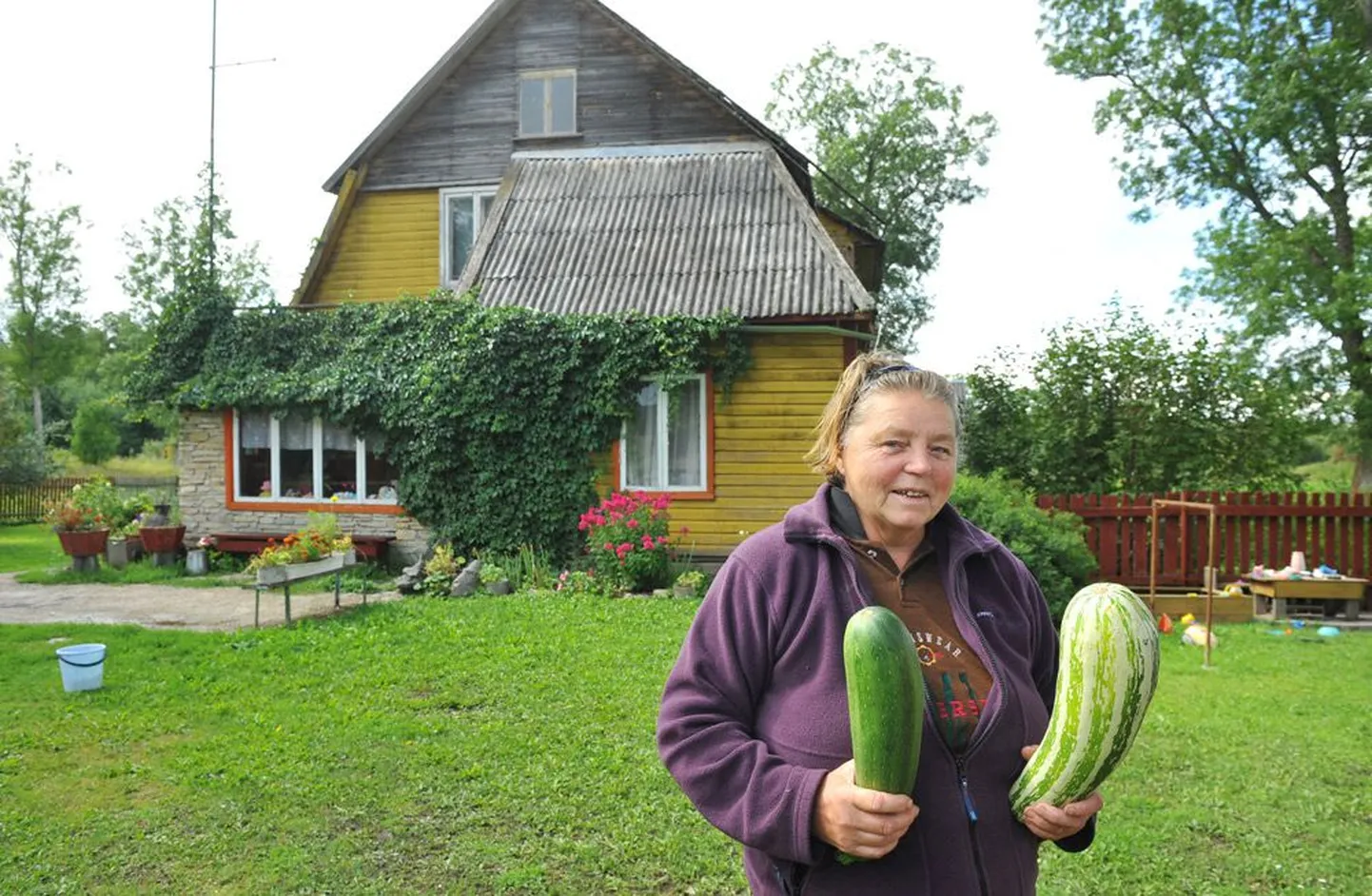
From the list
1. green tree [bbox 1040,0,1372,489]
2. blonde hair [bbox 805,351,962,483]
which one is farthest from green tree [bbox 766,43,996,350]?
blonde hair [bbox 805,351,962,483]

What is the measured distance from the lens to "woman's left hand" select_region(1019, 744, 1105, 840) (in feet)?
5.83

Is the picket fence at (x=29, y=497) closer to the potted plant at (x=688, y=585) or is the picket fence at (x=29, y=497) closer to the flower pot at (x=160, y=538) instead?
the flower pot at (x=160, y=538)

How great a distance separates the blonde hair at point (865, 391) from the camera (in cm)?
200

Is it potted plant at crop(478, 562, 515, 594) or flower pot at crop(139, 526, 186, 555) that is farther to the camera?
flower pot at crop(139, 526, 186, 555)

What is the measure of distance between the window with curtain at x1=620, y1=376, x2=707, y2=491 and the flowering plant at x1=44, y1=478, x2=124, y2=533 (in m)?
8.28

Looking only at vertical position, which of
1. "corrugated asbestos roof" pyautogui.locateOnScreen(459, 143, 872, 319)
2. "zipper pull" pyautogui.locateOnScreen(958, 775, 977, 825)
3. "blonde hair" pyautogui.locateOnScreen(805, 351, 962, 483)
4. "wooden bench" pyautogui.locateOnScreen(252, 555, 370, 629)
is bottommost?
"wooden bench" pyautogui.locateOnScreen(252, 555, 370, 629)

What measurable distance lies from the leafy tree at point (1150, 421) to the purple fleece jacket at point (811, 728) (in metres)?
12.1

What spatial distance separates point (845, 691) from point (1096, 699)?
1.53 feet

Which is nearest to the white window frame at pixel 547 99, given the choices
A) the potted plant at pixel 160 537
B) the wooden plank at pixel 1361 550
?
the potted plant at pixel 160 537

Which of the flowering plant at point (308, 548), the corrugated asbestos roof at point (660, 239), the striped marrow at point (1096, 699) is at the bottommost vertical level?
the flowering plant at point (308, 548)

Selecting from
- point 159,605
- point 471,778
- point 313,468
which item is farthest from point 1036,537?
point 313,468

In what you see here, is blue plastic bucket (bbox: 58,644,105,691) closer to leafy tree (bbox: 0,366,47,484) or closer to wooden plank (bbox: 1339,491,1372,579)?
wooden plank (bbox: 1339,491,1372,579)

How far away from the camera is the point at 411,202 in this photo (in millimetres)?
15172

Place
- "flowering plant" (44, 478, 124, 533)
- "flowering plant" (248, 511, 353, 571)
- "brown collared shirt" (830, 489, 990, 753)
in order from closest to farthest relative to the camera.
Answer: "brown collared shirt" (830, 489, 990, 753) → "flowering plant" (248, 511, 353, 571) → "flowering plant" (44, 478, 124, 533)
